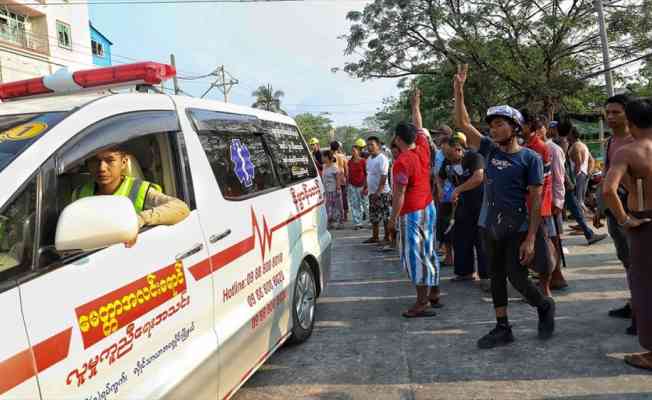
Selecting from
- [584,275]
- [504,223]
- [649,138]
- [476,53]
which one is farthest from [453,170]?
[476,53]

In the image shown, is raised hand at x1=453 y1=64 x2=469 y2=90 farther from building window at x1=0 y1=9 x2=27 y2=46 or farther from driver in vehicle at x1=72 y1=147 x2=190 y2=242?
building window at x1=0 y1=9 x2=27 y2=46

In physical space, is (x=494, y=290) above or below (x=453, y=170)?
below

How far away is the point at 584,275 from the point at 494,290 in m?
2.41

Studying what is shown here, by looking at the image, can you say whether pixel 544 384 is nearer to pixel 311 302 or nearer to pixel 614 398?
pixel 614 398

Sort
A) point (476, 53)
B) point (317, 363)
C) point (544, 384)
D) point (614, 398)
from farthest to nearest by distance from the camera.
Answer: point (476, 53)
point (317, 363)
point (544, 384)
point (614, 398)

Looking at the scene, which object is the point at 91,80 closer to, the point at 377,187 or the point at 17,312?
the point at 17,312

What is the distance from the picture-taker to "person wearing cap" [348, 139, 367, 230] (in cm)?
978

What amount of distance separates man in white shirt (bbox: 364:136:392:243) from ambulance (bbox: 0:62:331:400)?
482 centimetres

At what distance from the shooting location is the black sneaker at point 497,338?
3.71m

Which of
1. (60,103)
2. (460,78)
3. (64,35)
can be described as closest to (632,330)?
(460,78)

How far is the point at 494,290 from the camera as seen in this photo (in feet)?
12.5

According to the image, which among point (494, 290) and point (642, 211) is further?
point (494, 290)

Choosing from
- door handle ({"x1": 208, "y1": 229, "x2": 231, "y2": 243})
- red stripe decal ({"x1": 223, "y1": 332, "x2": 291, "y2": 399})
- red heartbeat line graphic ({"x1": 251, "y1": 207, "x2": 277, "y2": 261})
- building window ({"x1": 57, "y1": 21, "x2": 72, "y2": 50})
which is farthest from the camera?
building window ({"x1": 57, "y1": 21, "x2": 72, "y2": 50})

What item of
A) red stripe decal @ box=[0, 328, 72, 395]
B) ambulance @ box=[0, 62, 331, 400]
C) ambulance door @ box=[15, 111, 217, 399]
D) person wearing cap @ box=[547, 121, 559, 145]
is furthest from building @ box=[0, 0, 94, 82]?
red stripe decal @ box=[0, 328, 72, 395]
